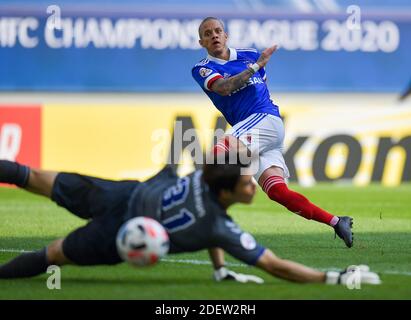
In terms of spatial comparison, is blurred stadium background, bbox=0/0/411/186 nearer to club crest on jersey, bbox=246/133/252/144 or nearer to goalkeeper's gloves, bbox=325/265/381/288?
club crest on jersey, bbox=246/133/252/144

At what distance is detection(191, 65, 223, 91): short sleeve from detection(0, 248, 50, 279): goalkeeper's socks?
3226 millimetres

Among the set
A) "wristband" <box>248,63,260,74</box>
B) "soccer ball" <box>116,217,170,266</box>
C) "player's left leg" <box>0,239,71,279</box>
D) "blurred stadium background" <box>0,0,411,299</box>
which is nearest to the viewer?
"soccer ball" <box>116,217,170,266</box>

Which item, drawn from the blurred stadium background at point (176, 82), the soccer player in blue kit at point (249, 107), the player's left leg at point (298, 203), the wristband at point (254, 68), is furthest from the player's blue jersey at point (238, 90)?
the blurred stadium background at point (176, 82)

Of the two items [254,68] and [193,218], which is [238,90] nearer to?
[254,68]

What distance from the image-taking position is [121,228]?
7.16 meters

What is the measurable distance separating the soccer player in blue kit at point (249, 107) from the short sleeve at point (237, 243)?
9.67 ft

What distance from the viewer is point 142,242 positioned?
6.89m

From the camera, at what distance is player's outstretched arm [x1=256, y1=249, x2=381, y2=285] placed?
704cm

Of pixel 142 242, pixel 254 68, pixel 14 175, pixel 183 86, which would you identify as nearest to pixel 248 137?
pixel 254 68

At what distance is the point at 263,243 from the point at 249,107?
1.26m

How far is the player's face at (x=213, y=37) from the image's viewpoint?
33.9ft

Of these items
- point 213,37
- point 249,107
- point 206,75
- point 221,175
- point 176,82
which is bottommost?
point 221,175

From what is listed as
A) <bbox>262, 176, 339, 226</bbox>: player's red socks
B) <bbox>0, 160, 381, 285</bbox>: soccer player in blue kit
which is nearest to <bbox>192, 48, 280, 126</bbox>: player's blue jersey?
<bbox>262, 176, 339, 226</bbox>: player's red socks

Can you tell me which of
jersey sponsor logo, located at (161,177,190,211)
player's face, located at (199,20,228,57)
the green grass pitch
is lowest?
the green grass pitch
